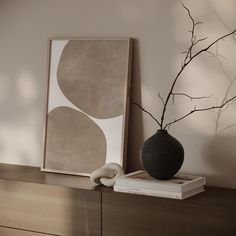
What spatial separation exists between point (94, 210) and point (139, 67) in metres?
0.77

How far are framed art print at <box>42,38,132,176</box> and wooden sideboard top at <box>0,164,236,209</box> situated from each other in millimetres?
97

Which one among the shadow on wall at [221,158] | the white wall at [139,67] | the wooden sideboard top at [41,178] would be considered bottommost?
the wooden sideboard top at [41,178]

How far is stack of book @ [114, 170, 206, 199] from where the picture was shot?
2418 millimetres

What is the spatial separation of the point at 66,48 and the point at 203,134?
885mm

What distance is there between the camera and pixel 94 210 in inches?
102

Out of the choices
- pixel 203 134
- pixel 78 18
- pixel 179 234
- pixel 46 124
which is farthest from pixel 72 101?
pixel 179 234

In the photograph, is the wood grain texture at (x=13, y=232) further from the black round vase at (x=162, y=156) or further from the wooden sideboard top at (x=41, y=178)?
the black round vase at (x=162, y=156)

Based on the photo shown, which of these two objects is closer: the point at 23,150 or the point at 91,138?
the point at 91,138

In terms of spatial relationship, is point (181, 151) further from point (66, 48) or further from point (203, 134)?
point (66, 48)

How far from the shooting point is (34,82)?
10.6 ft

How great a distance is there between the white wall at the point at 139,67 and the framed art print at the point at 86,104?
71mm

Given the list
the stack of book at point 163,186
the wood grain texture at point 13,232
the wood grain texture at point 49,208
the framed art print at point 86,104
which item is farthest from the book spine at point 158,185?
the wood grain texture at point 13,232

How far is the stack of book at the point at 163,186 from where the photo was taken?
2.42 metres

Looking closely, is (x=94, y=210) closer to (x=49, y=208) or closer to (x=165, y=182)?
(x=49, y=208)
